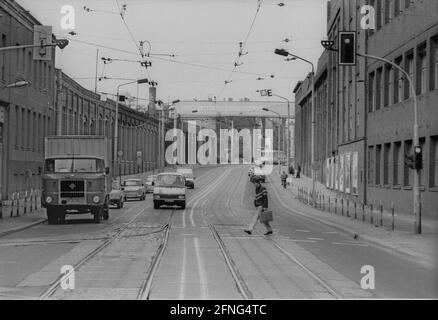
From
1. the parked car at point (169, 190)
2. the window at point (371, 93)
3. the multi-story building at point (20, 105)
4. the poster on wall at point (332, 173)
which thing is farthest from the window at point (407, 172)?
the poster on wall at point (332, 173)

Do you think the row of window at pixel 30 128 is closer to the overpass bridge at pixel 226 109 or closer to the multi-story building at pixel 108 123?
the multi-story building at pixel 108 123

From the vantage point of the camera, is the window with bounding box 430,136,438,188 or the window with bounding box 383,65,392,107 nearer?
the window with bounding box 430,136,438,188

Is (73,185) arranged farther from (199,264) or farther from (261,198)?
(199,264)

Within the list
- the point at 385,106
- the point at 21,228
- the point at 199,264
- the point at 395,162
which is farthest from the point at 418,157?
the point at 385,106

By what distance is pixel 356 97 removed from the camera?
55.6m

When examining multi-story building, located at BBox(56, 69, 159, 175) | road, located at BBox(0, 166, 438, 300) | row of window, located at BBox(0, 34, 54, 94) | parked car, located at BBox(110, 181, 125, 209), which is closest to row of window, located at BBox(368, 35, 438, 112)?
road, located at BBox(0, 166, 438, 300)

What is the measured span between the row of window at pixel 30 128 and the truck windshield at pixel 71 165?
811 inches

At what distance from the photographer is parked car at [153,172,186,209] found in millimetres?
46513

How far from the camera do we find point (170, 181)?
46719mm

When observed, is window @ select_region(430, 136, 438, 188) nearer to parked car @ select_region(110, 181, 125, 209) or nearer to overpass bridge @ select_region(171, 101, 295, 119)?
parked car @ select_region(110, 181, 125, 209)

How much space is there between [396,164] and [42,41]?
22.2 meters
